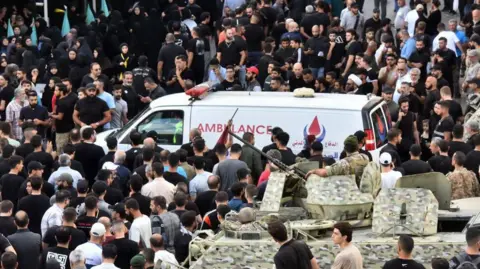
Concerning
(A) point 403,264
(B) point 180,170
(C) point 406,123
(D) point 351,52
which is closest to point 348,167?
(A) point 403,264

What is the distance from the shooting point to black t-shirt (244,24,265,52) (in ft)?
102

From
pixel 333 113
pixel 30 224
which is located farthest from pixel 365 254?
pixel 333 113

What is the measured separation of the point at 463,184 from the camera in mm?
20922

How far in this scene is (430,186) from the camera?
1855 cm

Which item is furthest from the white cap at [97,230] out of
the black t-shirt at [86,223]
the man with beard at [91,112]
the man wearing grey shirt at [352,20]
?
the man wearing grey shirt at [352,20]

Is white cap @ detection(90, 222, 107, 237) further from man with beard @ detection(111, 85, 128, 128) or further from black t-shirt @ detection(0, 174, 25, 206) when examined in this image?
man with beard @ detection(111, 85, 128, 128)

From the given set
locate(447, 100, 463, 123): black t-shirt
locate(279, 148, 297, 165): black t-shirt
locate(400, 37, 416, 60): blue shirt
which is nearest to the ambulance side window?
locate(279, 148, 297, 165): black t-shirt

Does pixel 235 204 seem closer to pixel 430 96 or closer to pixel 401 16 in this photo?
pixel 430 96

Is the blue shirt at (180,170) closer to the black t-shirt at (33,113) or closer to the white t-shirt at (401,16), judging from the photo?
the black t-shirt at (33,113)

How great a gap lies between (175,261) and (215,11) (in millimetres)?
17828

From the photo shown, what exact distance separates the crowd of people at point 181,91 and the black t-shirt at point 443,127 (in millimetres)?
44

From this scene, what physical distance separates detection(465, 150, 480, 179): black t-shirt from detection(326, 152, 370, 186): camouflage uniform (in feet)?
11.1

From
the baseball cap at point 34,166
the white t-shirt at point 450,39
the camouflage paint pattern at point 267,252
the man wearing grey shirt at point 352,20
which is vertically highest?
the man wearing grey shirt at point 352,20

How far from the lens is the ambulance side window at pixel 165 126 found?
2431 centimetres
